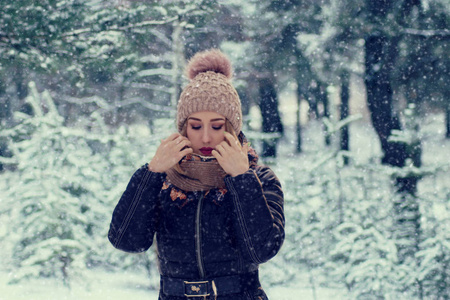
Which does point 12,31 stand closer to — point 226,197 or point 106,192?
point 106,192

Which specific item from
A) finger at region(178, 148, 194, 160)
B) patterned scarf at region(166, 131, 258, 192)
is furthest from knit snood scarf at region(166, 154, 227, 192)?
finger at region(178, 148, 194, 160)

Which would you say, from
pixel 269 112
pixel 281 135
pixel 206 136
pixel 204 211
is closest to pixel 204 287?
pixel 204 211

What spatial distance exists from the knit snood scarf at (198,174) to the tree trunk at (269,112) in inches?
173

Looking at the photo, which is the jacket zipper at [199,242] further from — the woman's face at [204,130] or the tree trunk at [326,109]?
the tree trunk at [326,109]

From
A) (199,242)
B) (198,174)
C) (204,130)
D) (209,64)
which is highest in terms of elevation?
(209,64)

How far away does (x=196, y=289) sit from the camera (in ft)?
7.38

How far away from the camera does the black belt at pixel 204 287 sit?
2.25m

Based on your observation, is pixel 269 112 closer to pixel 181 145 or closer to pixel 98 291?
pixel 98 291

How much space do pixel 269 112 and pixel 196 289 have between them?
16.1 feet

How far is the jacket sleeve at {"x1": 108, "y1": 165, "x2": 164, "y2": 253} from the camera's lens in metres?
2.27

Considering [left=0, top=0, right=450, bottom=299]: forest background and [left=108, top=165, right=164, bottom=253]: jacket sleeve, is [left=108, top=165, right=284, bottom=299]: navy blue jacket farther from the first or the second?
[left=0, top=0, right=450, bottom=299]: forest background

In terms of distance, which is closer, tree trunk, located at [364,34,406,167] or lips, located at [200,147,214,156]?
lips, located at [200,147,214,156]

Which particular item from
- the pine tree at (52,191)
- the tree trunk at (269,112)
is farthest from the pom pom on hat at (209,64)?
the tree trunk at (269,112)

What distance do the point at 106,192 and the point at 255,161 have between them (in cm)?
424
